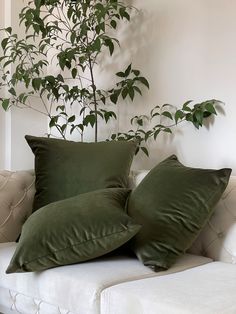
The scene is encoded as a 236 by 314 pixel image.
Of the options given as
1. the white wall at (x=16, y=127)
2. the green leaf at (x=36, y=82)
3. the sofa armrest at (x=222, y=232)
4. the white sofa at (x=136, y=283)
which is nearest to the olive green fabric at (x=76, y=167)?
the white sofa at (x=136, y=283)

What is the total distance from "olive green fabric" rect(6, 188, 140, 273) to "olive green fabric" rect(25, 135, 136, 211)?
43cm

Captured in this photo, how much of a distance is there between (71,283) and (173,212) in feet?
1.63

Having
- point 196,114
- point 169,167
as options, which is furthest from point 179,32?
point 169,167

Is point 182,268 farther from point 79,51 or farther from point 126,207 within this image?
point 79,51

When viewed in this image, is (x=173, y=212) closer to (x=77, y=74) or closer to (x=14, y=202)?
(x=14, y=202)

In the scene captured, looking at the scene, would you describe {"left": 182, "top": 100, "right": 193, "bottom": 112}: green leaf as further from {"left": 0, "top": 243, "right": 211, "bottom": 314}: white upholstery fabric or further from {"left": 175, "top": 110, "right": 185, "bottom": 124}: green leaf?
{"left": 0, "top": 243, "right": 211, "bottom": 314}: white upholstery fabric

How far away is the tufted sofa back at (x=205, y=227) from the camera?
2.04 m

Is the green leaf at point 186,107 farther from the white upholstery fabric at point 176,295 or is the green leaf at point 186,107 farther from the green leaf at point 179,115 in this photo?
the white upholstery fabric at point 176,295

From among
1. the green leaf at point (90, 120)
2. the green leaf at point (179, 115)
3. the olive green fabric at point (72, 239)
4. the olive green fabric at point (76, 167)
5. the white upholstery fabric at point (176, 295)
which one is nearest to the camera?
the white upholstery fabric at point (176, 295)

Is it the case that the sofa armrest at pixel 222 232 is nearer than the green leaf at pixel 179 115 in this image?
Yes

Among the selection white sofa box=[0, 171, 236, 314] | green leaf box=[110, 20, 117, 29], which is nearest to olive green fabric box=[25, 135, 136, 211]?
white sofa box=[0, 171, 236, 314]

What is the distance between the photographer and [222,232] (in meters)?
2.05

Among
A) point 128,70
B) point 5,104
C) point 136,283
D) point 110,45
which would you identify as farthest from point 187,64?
point 136,283

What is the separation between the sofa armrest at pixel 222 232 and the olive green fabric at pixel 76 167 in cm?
46
